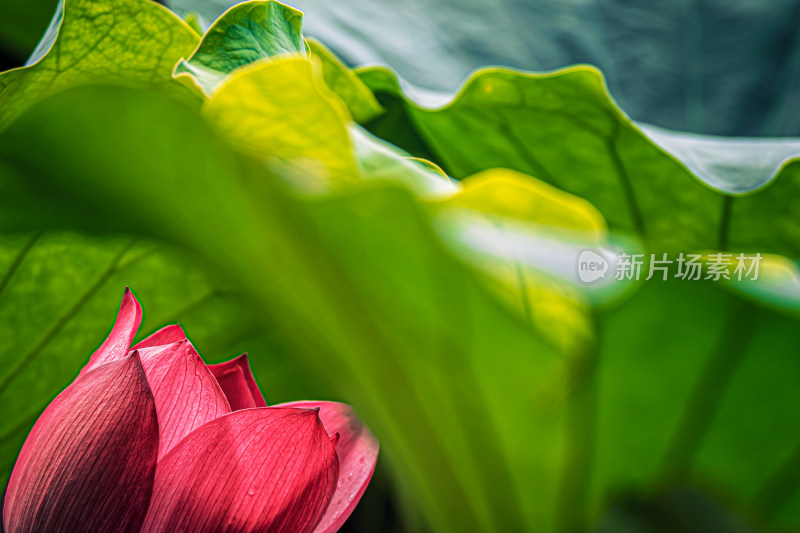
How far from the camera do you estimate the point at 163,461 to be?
17 cm

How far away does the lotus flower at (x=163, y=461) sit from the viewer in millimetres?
163

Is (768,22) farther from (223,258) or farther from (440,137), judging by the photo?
(223,258)

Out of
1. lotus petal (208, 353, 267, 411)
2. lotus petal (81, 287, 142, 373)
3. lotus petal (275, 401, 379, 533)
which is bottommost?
lotus petal (275, 401, 379, 533)

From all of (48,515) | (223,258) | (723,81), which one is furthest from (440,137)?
(723,81)

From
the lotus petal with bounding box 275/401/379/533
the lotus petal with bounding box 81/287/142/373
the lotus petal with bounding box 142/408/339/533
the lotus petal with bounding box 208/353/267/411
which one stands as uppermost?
the lotus petal with bounding box 81/287/142/373

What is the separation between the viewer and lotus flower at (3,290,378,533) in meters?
0.16

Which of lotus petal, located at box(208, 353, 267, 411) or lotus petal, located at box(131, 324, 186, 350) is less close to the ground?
lotus petal, located at box(131, 324, 186, 350)

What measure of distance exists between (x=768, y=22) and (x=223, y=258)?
0.76 meters

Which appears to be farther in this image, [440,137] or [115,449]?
[440,137]

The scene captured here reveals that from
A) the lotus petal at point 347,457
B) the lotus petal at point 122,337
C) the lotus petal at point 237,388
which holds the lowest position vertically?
the lotus petal at point 347,457

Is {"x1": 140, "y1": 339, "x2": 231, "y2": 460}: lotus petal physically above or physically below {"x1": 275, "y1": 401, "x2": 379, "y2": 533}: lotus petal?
above

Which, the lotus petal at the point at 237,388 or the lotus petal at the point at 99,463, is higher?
the lotus petal at the point at 99,463

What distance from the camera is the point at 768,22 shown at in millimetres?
735

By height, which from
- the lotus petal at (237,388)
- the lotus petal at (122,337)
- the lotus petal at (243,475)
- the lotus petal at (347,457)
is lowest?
the lotus petal at (347,457)
